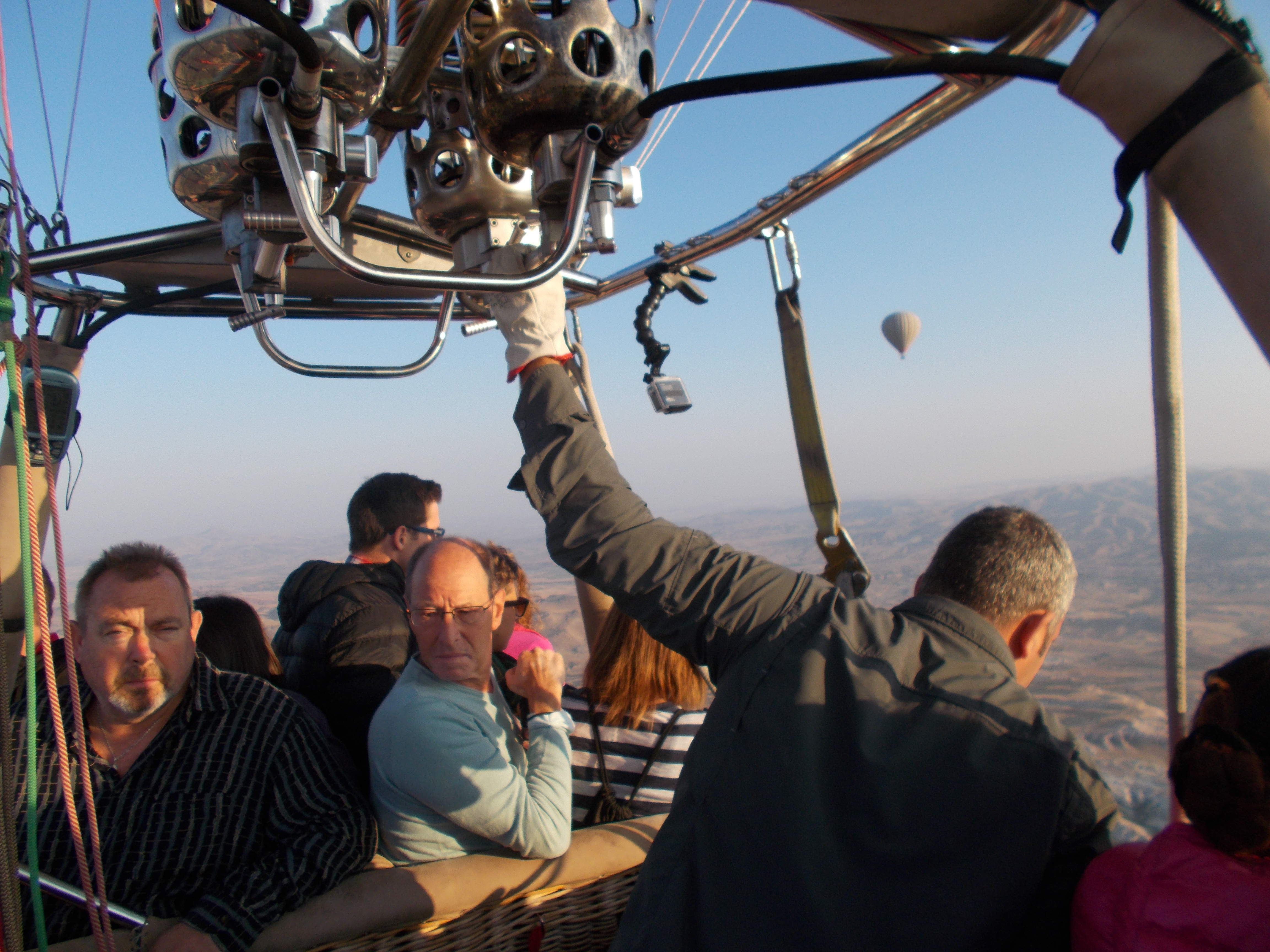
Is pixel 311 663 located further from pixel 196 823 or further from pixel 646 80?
pixel 646 80

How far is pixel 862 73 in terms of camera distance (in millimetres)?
668

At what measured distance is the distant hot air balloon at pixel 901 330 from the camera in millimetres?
14797

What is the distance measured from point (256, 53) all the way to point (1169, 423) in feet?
3.13

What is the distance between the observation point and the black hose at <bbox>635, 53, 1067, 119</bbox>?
0.59 m

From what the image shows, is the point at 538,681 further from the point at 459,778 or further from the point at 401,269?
the point at 401,269

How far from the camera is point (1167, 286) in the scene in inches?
25.8

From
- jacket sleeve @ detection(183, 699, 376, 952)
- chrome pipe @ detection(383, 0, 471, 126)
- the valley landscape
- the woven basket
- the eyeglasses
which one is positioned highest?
chrome pipe @ detection(383, 0, 471, 126)

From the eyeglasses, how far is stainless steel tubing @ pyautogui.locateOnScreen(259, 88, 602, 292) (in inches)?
33.6

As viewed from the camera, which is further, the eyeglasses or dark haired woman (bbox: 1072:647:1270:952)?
the eyeglasses

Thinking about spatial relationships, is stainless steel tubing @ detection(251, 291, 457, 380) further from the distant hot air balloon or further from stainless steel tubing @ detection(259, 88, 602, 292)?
the distant hot air balloon

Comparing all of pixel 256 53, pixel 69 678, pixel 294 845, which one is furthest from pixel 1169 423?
pixel 294 845

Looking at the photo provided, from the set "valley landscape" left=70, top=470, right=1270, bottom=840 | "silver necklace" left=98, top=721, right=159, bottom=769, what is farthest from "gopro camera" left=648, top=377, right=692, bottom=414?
"valley landscape" left=70, top=470, right=1270, bottom=840

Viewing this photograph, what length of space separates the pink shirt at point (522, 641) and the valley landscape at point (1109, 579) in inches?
426

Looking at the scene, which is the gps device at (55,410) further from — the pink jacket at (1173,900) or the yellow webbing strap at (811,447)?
the pink jacket at (1173,900)
